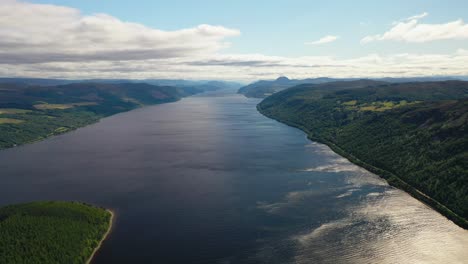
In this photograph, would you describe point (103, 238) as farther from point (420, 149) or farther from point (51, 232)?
point (420, 149)

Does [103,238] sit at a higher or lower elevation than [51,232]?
lower

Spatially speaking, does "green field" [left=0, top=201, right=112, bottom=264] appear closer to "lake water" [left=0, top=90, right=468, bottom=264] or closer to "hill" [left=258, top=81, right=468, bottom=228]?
"lake water" [left=0, top=90, right=468, bottom=264]

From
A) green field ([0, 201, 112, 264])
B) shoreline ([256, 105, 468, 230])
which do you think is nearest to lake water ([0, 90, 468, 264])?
shoreline ([256, 105, 468, 230])

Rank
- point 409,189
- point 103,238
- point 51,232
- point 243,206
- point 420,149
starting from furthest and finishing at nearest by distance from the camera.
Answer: point 420,149, point 409,189, point 243,206, point 103,238, point 51,232

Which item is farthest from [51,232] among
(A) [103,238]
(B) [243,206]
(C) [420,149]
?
(C) [420,149]

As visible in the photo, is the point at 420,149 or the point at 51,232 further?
the point at 420,149

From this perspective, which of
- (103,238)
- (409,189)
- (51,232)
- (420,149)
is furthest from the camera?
(420,149)

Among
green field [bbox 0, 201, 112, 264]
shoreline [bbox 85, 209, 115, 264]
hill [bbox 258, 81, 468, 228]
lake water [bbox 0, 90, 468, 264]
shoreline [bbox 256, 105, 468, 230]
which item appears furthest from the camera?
hill [bbox 258, 81, 468, 228]

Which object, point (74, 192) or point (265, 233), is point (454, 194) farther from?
point (74, 192)

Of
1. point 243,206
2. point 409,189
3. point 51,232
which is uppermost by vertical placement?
point 409,189
